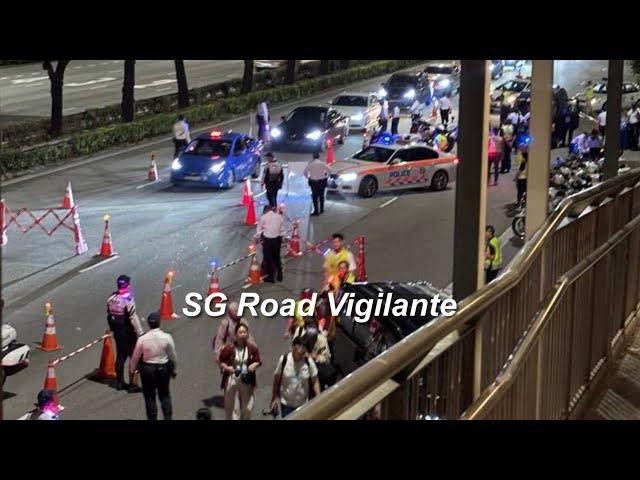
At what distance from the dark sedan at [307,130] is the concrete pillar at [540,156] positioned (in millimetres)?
26264

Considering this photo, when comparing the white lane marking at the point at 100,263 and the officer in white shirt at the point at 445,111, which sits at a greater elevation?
the officer in white shirt at the point at 445,111

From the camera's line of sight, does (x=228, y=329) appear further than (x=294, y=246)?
No

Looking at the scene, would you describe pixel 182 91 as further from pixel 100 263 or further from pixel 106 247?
pixel 100 263

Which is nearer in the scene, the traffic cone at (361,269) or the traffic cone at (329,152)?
the traffic cone at (361,269)

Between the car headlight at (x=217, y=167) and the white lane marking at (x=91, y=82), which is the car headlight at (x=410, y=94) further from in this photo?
the car headlight at (x=217, y=167)

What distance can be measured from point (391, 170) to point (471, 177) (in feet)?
77.1

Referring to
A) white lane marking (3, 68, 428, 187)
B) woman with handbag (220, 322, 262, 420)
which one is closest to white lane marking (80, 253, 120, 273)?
white lane marking (3, 68, 428, 187)

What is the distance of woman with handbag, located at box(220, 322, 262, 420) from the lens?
38.7 ft

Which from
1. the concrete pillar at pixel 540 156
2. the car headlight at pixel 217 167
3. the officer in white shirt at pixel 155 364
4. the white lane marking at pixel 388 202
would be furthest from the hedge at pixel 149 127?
the concrete pillar at pixel 540 156

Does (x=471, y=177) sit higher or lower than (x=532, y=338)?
higher

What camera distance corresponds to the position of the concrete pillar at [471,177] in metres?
5.71

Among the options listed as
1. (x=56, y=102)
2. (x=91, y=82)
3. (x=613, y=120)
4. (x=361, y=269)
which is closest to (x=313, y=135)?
(x=56, y=102)

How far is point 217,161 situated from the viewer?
29438mm
